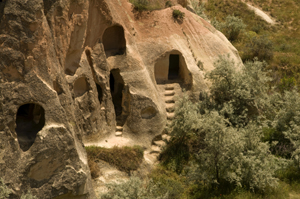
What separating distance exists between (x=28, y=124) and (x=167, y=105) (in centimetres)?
776

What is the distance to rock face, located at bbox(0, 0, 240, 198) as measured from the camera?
36.2ft

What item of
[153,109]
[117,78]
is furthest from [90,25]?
[153,109]

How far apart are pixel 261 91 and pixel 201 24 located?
545 centimetres

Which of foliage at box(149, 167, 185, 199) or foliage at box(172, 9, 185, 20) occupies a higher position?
foliage at box(172, 9, 185, 20)

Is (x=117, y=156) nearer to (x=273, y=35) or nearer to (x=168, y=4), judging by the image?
(x=168, y=4)

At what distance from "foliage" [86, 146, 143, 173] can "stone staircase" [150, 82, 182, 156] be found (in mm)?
1772

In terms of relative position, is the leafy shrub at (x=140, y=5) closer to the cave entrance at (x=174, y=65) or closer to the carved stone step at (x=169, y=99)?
the cave entrance at (x=174, y=65)

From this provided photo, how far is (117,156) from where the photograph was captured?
1544 centimetres

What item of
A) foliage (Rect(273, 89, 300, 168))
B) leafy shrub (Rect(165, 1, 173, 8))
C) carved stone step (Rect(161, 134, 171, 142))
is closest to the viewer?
foliage (Rect(273, 89, 300, 168))

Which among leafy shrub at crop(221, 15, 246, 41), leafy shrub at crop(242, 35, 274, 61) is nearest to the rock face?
leafy shrub at crop(242, 35, 274, 61)

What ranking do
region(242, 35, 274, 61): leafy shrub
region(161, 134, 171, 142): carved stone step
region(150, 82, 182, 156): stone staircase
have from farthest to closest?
region(242, 35, 274, 61): leafy shrub → region(161, 134, 171, 142): carved stone step → region(150, 82, 182, 156): stone staircase

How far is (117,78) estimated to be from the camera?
714 inches

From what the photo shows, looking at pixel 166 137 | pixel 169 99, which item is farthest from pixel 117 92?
pixel 166 137

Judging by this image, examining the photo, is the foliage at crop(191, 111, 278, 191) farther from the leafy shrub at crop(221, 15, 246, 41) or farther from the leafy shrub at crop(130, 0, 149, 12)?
the leafy shrub at crop(221, 15, 246, 41)
